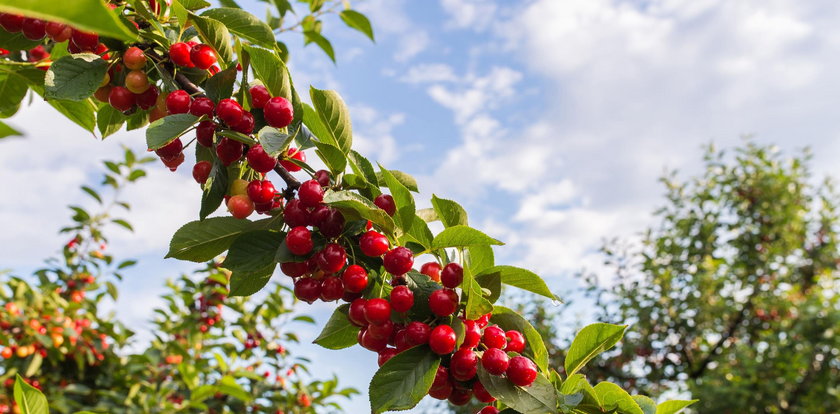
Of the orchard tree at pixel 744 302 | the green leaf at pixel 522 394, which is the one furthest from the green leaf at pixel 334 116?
the orchard tree at pixel 744 302

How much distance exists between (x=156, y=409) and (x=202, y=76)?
3566 mm

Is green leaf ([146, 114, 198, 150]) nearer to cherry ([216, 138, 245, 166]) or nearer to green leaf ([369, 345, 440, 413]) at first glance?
cherry ([216, 138, 245, 166])

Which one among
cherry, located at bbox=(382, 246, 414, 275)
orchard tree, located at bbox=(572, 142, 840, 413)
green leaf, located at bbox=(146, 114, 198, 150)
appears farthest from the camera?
orchard tree, located at bbox=(572, 142, 840, 413)

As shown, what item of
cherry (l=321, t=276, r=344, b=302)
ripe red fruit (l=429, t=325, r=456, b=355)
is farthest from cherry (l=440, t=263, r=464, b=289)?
cherry (l=321, t=276, r=344, b=302)

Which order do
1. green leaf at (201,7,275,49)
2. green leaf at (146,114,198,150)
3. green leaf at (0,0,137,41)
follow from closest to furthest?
green leaf at (0,0,137,41) < green leaf at (146,114,198,150) < green leaf at (201,7,275,49)

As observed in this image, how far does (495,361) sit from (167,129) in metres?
0.71

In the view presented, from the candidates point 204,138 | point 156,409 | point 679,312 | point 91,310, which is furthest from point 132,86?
point 679,312

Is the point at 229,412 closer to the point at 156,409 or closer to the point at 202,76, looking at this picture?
the point at 156,409

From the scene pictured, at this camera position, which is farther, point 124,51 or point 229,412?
point 229,412

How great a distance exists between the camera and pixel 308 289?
1175mm

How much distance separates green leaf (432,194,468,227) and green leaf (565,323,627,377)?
0.34 m

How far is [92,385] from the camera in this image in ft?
16.1

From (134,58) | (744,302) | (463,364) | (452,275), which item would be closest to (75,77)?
(134,58)

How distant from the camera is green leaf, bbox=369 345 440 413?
38.9 inches
